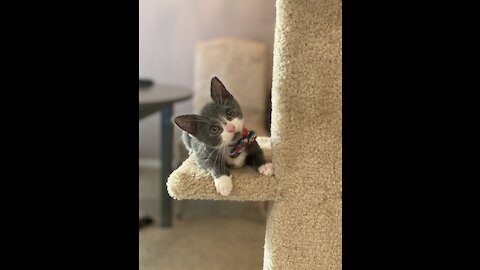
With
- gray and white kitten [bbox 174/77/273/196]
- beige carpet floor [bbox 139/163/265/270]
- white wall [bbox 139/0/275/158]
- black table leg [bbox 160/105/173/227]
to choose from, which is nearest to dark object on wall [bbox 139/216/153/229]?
beige carpet floor [bbox 139/163/265/270]

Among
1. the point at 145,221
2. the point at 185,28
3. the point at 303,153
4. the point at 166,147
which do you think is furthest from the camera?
the point at 185,28

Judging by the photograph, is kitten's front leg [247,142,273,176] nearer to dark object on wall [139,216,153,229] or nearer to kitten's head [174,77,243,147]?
kitten's head [174,77,243,147]

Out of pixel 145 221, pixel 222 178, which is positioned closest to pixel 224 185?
pixel 222 178

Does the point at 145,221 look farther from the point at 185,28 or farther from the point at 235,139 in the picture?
the point at 235,139

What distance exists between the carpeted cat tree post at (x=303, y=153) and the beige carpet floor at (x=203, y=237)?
79 centimetres

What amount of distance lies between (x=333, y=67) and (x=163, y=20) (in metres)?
1.49

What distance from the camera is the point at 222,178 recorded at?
672 mm

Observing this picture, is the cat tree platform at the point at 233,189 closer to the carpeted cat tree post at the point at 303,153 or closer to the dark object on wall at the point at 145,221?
the carpeted cat tree post at the point at 303,153

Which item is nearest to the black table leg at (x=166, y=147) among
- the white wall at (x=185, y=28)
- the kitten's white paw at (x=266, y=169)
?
the white wall at (x=185, y=28)

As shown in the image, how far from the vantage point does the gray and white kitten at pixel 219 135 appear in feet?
2.31

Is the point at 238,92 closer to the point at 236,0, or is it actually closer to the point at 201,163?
the point at 236,0

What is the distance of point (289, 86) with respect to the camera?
649 mm

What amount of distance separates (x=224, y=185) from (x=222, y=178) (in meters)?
0.01

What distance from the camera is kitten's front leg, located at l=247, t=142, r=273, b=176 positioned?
2.28 ft
